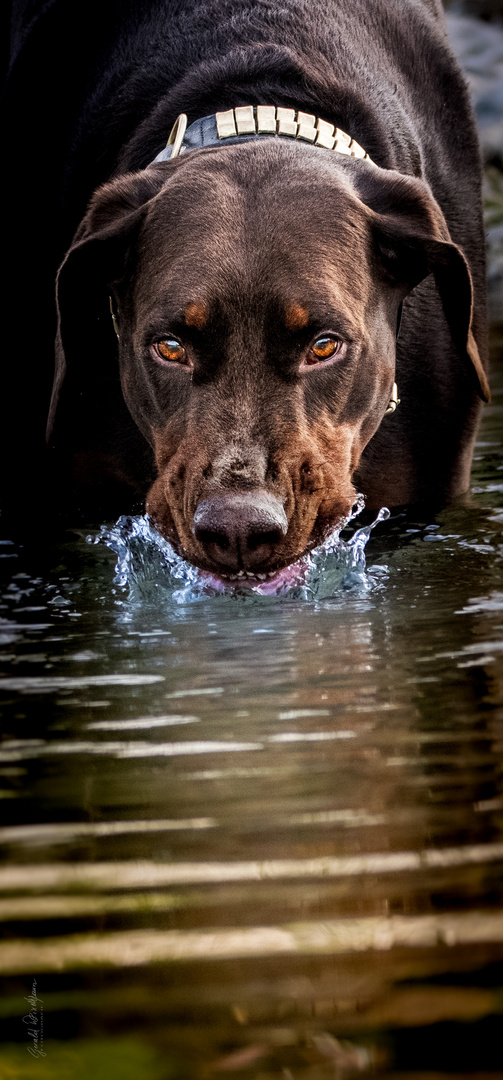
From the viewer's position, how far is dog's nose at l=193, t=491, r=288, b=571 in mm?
2570

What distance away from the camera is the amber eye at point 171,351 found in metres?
2.96

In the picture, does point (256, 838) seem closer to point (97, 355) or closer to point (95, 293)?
point (95, 293)

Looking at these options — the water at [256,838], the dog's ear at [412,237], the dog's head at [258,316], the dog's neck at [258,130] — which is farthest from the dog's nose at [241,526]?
the dog's neck at [258,130]

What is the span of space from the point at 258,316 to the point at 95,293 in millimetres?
790

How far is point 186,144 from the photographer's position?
3.38 metres

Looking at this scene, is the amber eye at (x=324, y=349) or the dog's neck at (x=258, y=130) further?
the dog's neck at (x=258, y=130)

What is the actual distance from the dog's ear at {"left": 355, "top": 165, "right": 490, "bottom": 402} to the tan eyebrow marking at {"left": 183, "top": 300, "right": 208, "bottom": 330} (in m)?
0.53

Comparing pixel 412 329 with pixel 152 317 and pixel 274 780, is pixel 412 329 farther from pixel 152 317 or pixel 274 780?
pixel 274 780

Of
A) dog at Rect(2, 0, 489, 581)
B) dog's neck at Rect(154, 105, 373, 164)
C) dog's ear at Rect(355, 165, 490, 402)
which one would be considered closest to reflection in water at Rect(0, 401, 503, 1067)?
dog at Rect(2, 0, 489, 581)

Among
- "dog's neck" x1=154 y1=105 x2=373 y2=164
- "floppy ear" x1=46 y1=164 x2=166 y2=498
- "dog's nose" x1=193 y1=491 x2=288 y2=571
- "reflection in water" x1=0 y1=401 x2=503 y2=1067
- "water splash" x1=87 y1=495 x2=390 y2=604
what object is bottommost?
"reflection in water" x1=0 y1=401 x2=503 y2=1067

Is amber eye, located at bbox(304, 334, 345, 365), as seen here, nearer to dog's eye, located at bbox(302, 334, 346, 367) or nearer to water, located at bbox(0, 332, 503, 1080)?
dog's eye, located at bbox(302, 334, 346, 367)

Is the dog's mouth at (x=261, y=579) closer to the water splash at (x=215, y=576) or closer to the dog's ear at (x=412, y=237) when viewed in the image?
the water splash at (x=215, y=576)

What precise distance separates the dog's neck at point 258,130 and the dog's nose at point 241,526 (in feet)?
3.62

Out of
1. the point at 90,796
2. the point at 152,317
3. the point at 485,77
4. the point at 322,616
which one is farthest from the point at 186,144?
the point at 485,77
